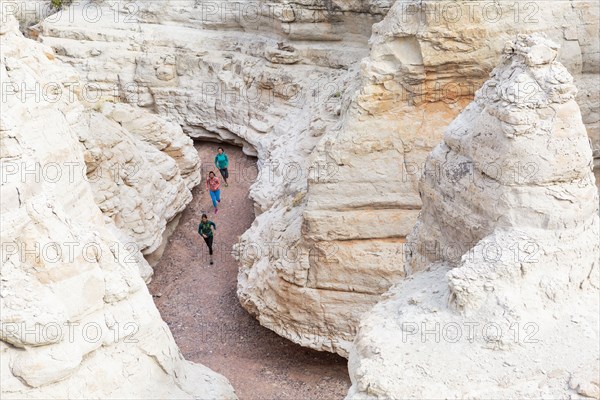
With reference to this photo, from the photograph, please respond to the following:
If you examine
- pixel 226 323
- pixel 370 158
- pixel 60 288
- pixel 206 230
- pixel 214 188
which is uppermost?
pixel 370 158

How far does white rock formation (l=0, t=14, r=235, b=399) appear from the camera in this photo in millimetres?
5809

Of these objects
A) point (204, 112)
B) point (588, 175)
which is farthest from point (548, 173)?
point (204, 112)

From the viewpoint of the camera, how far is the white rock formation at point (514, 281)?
5125mm

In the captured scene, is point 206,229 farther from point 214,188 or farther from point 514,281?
point 514,281

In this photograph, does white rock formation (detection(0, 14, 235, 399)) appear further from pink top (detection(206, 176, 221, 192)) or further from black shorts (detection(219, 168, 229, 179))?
black shorts (detection(219, 168, 229, 179))

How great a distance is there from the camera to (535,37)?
19.0ft

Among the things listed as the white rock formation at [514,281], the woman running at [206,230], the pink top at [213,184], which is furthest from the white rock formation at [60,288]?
the pink top at [213,184]

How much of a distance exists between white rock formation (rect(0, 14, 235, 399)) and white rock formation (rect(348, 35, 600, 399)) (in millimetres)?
2032

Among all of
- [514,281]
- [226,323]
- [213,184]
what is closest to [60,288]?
[514,281]

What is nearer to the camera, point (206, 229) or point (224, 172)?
point (206, 229)

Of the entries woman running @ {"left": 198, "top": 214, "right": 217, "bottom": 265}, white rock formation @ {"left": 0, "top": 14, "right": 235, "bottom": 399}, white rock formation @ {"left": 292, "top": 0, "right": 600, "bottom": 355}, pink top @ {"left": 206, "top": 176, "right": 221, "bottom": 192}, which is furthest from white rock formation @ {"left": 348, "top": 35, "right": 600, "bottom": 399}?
pink top @ {"left": 206, "top": 176, "right": 221, "bottom": 192}

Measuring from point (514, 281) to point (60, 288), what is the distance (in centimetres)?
351

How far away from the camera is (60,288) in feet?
20.3

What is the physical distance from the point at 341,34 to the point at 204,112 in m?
4.20
